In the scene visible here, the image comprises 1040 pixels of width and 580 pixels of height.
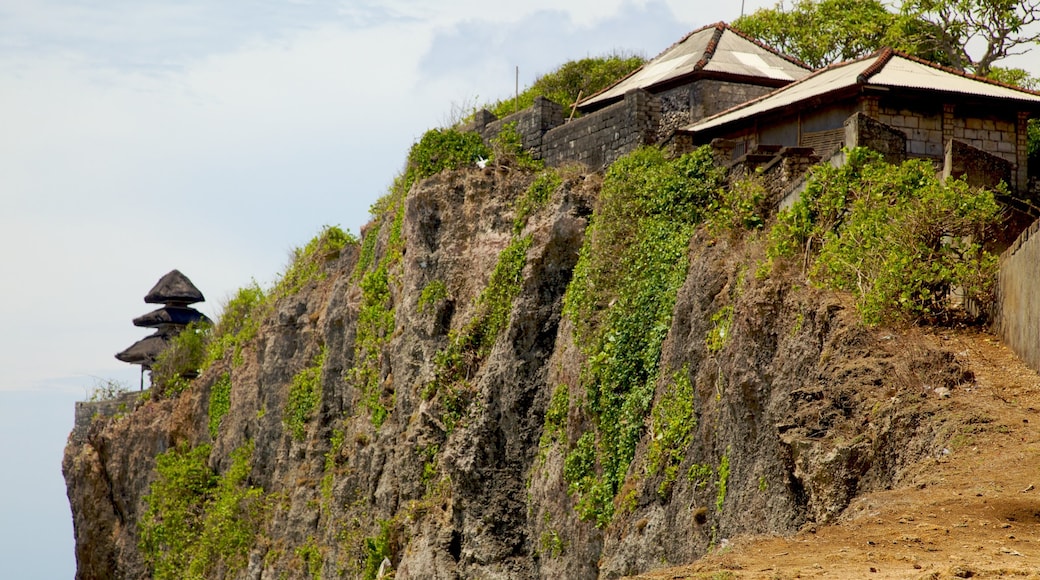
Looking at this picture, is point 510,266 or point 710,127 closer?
point 710,127

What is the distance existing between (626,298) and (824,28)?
19194 mm

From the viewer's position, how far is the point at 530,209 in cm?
2206

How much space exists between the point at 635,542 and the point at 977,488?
22.3ft

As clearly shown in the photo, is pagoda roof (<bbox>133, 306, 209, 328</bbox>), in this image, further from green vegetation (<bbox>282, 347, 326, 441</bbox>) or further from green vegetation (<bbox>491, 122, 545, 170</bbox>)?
green vegetation (<bbox>491, 122, 545, 170</bbox>)

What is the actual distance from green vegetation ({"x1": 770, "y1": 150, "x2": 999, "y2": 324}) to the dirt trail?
165cm

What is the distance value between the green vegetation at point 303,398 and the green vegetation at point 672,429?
43.1 ft

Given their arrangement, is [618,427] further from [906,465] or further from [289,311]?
[289,311]

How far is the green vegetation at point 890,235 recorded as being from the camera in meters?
13.0

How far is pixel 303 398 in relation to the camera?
28.9 m

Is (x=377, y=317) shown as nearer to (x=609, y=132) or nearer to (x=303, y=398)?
(x=303, y=398)

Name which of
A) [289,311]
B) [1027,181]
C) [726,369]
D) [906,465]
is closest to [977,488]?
[906,465]

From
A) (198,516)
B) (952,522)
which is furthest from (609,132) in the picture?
(198,516)

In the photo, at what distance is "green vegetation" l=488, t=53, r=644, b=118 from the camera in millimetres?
26875

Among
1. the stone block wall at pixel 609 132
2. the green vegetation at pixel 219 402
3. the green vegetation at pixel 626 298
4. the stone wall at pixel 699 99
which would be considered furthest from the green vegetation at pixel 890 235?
the green vegetation at pixel 219 402
